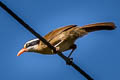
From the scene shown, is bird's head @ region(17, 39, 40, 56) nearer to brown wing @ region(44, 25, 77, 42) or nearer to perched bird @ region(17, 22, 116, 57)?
perched bird @ region(17, 22, 116, 57)

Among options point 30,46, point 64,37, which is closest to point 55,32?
point 64,37

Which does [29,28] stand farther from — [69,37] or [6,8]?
[69,37]

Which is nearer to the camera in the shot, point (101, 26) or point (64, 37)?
point (101, 26)

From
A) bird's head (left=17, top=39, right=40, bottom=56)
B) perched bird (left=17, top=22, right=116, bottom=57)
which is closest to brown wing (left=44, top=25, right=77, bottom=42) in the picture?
perched bird (left=17, top=22, right=116, bottom=57)

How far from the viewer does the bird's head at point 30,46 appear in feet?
25.9

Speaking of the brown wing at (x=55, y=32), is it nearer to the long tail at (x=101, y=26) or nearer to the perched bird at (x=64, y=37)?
the perched bird at (x=64, y=37)

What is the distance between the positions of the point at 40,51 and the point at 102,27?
1.58 m

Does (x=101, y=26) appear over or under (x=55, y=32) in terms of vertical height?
under

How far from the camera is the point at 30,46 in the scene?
805 cm

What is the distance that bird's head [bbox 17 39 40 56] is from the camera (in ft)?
25.9

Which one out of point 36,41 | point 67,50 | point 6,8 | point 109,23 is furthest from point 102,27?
point 6,8

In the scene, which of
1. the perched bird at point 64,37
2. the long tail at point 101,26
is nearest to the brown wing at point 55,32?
the perched bird at point 64,37

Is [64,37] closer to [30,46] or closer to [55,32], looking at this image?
[55,32]

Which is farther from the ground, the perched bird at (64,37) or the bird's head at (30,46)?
the bird's head at (30,46)
